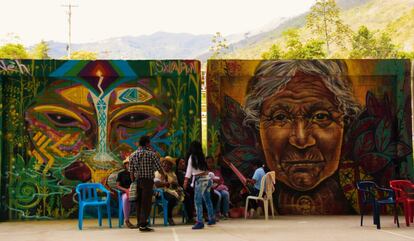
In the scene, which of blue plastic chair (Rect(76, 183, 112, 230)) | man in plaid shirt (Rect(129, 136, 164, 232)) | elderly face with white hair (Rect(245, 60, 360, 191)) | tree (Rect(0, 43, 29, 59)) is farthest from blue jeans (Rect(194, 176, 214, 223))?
tree (Rect(0, 43, 29, 59))

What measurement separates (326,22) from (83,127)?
57192 mm

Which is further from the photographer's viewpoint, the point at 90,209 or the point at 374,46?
the point at 374,46

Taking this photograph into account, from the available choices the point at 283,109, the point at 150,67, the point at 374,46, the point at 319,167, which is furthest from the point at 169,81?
the point at 374,46

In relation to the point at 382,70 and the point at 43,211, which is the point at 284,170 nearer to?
the point at 382,70

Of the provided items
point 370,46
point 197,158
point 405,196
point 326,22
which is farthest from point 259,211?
point 370,46

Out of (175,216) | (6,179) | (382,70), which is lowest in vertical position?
(175,216)

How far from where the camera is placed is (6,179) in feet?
46.6

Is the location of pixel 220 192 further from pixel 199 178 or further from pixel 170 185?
pixel 199 178

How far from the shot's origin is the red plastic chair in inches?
489

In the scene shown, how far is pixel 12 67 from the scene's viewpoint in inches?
561

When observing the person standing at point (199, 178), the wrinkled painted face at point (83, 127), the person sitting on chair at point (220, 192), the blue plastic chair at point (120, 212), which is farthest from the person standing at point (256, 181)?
the blue plastic chair at point (120, 212)

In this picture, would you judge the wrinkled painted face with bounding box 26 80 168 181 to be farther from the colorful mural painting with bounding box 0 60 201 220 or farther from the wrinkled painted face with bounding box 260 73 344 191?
the wrinkled painted face with bounding box 260 73 344 191

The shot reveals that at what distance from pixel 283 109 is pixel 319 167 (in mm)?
1584

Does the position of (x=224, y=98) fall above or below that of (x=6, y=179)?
above
